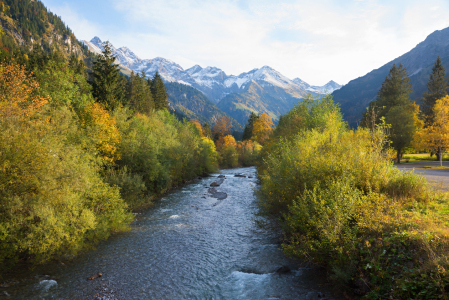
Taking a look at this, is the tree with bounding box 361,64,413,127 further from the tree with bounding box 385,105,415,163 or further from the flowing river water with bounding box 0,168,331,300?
the flowing river water with bounding box 0,168,331,300

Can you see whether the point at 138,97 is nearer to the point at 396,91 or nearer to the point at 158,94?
the point at 158,94

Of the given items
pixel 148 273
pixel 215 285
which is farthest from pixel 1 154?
pixel 215 285

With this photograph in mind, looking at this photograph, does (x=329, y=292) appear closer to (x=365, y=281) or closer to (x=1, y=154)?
(x=365, y=281)

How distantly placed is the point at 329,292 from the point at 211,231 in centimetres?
1176

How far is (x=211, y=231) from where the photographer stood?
20.7 metres

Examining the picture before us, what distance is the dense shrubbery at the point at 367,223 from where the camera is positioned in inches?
318

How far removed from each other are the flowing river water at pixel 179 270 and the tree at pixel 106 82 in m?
24.6

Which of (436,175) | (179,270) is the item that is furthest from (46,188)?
(436,175)

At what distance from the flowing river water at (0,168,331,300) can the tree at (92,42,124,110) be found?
2463cm

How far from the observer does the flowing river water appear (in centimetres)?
1166

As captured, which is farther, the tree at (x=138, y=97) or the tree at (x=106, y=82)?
the tree at (x=138, y=97)

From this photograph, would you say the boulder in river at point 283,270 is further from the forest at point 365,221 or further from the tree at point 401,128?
the tree at point 401,128

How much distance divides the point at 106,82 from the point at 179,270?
36.1 meters

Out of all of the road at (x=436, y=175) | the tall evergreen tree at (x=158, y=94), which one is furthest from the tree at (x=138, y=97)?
the road at (x=436, y=175)
